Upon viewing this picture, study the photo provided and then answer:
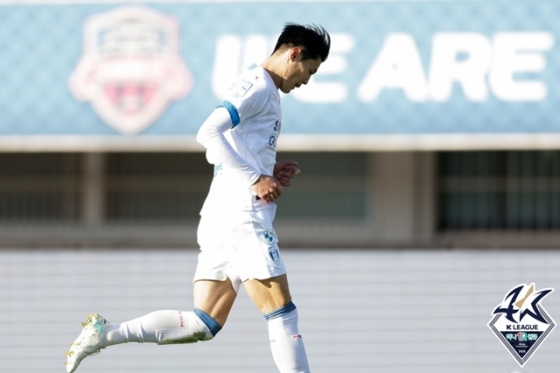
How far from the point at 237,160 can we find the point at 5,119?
423 centimetres

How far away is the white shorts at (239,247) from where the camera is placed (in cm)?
591

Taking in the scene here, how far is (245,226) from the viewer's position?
234 inches

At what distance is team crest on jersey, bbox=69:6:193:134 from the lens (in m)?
9.48

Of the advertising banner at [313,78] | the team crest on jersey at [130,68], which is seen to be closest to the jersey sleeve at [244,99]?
the advertising banner at [313,78]

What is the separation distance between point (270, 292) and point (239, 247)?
0.25 m

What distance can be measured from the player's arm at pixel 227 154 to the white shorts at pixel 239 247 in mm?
153

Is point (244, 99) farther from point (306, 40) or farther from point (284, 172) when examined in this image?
point (284, 172)

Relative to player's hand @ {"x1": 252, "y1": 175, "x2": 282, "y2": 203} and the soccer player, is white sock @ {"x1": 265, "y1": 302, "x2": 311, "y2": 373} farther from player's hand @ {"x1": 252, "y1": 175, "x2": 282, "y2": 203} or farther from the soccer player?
player's hand @ {"x1": 252, "y1": 175, "x2": 282, "y2": 203}

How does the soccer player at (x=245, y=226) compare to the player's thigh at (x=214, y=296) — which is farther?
the player's thigh at (x=214, y=296)

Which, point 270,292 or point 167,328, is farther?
point 167,328

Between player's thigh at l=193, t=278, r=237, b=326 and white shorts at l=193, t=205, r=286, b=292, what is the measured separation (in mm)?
29

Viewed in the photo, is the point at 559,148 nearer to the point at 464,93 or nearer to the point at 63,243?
the point at 464,93

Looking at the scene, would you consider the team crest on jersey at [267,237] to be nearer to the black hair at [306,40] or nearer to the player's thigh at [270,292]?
the player's thigh at [270,292]

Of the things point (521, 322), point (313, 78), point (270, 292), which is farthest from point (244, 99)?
point (313, 78)
